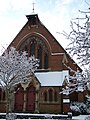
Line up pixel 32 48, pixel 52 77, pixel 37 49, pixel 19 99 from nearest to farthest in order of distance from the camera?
pixel 52 77
pixel 19 99
pixel 37 49
pixel 32 48

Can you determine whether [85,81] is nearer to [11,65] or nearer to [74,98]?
[11,65]

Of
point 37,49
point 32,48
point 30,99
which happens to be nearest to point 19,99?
point 30,99

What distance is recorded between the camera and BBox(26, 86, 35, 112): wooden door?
31.3 meters

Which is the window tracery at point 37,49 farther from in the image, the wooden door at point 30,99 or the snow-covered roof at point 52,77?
the wooden door at point 30,99

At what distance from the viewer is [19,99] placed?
32188 millimetres

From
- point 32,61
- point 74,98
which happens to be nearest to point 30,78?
point 32,61

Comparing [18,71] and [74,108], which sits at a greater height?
[18,71]

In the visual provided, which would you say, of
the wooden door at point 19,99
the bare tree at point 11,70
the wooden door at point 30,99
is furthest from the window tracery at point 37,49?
the bare tree at point 11,70

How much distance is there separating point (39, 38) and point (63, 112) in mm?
11962

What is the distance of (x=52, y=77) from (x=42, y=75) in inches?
64.9

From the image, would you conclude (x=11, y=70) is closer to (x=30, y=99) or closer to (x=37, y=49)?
(x=30, y=99)

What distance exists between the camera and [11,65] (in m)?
25.8

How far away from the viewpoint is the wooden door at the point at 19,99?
31.7 metres

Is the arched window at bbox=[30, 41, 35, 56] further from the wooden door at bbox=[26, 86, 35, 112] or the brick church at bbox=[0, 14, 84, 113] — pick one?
the wooden door at bbox=[26, 86, 35, 112]
